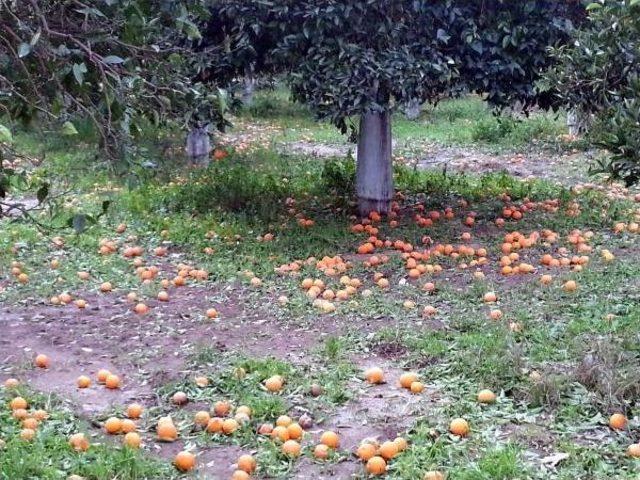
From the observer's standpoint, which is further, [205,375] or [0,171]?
[205,375]

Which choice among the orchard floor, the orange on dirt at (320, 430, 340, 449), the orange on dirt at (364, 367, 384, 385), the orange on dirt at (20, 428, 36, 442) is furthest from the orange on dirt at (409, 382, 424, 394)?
the orange on dirt at (20, 428, 36, 442)

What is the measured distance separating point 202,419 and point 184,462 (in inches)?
17.8

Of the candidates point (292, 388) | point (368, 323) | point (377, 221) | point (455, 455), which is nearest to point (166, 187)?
point (377, 221)

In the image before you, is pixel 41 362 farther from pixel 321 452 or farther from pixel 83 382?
pixel 321 452

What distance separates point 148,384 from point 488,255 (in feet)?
12.1

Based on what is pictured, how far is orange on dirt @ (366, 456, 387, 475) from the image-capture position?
3.67 metres

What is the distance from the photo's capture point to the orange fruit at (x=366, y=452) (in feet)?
12.4

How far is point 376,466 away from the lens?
3672mm

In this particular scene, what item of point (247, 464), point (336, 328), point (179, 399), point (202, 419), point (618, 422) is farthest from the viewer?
point (336, 328)

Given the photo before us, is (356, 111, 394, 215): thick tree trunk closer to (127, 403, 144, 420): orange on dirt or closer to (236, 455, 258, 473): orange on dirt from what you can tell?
(127, 403, 144, 420): orange on dirt

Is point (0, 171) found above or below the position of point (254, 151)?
above

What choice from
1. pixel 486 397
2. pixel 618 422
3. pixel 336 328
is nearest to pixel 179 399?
pixel 336 328

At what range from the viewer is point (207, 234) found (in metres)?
8.25

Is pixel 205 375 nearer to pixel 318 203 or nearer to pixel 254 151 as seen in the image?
pixel 318 203
